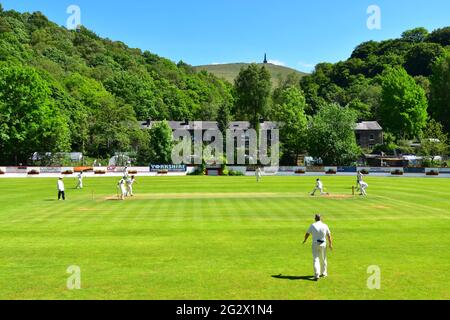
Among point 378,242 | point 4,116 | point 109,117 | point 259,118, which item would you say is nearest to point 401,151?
point 259,118

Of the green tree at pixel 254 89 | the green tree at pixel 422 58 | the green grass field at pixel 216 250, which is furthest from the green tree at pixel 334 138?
the green tree at pixel 422 58

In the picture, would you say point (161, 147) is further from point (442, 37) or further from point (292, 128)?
point (442, 37)

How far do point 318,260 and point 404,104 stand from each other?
415 ft

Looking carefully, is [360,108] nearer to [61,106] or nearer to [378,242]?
[61,106]

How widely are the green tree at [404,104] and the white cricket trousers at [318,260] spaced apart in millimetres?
124879

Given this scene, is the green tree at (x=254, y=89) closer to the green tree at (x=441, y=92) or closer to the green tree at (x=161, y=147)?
the green tree at (x=161, y=147)

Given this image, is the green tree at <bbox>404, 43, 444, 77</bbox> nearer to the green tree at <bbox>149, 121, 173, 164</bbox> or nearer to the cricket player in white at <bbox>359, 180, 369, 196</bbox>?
the green tree at <bbox>149, 121, 173, 164</bbox>

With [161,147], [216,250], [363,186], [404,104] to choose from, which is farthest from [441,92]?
[216,250]

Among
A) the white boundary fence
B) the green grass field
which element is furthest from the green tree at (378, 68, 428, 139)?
the green grass field

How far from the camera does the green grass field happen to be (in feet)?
46.5

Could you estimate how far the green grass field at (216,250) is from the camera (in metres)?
14.2

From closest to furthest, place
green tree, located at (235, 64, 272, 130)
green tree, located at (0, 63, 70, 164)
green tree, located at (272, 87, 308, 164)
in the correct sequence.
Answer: green tree, located at (0, 63, 70, 164) < green tree, located at (272, 87, 308, 164) < green tree, located at (235, 64, 272, 130)

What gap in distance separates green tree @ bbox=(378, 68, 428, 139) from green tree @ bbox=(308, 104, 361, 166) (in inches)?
1350

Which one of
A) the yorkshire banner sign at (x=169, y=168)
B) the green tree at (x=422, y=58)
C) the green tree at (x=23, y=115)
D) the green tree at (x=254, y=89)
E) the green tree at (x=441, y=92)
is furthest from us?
the green tree at (x=422, y=58)
